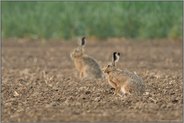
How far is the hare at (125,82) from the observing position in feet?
28.7

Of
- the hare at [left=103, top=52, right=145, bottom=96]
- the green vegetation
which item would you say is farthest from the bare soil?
the green vegetation

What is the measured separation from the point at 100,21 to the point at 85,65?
11634 mm

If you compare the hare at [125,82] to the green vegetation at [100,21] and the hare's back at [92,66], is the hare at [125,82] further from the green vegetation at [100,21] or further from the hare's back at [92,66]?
the green vegetation at [100,21]

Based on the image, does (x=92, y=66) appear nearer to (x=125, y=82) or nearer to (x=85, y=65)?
(x=85, y=65)

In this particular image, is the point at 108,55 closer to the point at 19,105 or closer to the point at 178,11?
the point at 178,11

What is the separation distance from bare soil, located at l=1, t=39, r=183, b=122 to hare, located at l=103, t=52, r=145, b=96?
4.5 inches

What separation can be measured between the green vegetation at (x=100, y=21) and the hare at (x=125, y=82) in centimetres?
1293

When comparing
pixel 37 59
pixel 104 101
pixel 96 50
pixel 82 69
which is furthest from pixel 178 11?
pixel 104 101

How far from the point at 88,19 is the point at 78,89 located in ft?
46.8

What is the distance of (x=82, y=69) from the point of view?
39.3 ft

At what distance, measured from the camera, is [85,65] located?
1191 centimetres

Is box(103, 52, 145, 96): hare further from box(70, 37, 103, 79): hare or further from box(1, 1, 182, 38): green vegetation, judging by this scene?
box(1, 1, 182, 38): green vegetation

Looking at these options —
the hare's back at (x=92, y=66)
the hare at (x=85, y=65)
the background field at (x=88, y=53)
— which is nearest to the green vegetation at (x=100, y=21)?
the background field at (x=88, y=53)

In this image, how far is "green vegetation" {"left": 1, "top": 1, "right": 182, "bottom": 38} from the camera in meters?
22.8
